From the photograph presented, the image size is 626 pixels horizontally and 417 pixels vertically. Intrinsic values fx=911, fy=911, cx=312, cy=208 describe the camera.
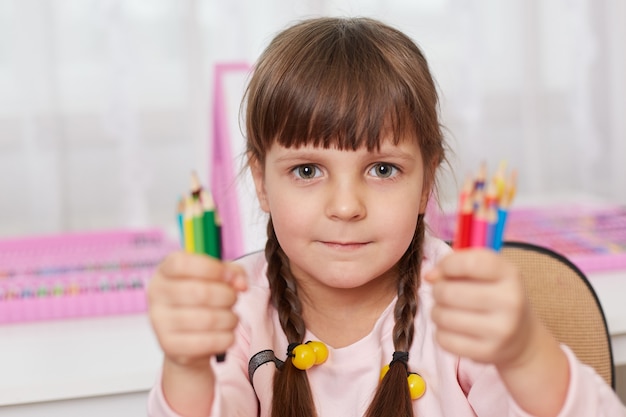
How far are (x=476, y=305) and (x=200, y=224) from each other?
0.19 m

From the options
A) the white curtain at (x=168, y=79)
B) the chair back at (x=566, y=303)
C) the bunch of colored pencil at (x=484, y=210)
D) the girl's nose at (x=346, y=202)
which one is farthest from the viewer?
the white curtain at (x=168, y=79)

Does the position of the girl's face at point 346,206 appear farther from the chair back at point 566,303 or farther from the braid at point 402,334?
the chair back at point 566,303

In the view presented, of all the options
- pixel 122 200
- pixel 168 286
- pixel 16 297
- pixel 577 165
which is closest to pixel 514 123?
pixel 577 165

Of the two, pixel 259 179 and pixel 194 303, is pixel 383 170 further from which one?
pixel 194 303

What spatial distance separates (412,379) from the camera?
86 centimetres

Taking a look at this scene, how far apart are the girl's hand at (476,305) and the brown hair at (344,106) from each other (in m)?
0.22

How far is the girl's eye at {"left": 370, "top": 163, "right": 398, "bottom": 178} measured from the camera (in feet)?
2.65

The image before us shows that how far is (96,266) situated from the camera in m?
1.23

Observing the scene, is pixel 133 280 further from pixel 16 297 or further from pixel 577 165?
pixel 577 165

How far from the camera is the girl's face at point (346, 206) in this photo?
30.9 inches

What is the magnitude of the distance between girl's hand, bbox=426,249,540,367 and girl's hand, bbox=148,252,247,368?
0.14 metres

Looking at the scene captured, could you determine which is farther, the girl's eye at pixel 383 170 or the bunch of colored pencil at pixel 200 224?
the girl's eye at pixel 383 170

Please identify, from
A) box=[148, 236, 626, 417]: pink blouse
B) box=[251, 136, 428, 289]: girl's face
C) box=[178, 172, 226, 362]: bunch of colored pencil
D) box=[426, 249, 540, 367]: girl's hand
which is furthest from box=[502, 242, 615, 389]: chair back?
box=[178, 172, 226, 362]: bunch of colored pencil

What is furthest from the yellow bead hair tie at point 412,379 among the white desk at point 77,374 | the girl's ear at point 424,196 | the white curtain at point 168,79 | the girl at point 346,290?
the white curtain at point 168,79
